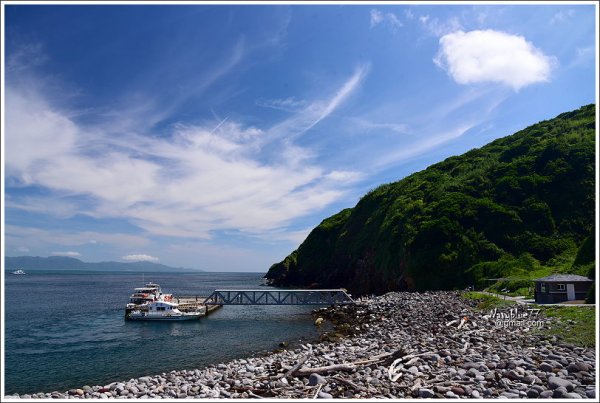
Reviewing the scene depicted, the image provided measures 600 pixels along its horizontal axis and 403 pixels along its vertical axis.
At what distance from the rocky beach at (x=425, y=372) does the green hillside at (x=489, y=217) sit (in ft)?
60.3

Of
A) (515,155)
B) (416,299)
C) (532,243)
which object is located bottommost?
(416,299)

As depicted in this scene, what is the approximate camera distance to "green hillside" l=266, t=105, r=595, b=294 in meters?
46.3

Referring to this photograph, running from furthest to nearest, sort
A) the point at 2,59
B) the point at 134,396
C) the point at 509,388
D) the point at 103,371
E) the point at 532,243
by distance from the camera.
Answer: the point at 532,243, the point at 103,371, the point at 134,396, the point at 509,388, the point at 2,59

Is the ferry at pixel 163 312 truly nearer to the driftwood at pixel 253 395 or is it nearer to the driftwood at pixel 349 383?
the driftwood at pixel 253 395

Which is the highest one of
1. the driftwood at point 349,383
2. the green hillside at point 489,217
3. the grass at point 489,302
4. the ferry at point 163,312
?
the green hillside at point 489,217

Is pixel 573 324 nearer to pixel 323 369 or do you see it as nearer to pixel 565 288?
pixel 565 288

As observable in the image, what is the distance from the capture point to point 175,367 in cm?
2352

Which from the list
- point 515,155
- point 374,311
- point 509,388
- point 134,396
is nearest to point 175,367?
point 134,396

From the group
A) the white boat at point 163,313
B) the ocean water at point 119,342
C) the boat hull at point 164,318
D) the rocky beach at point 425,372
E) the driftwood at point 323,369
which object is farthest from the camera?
the white boat at point 163,313

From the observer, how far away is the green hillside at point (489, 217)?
46.3m

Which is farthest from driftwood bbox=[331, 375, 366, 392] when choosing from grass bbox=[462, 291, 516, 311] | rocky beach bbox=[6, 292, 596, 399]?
grass bbox=[462, 291, 516, 311]

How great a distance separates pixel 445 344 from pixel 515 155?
57826 mm

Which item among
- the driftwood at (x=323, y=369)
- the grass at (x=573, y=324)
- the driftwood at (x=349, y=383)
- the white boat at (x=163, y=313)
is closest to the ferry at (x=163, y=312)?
the white boat at (x=163, y=313)

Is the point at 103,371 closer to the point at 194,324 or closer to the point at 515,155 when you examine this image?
the point at 194,324
